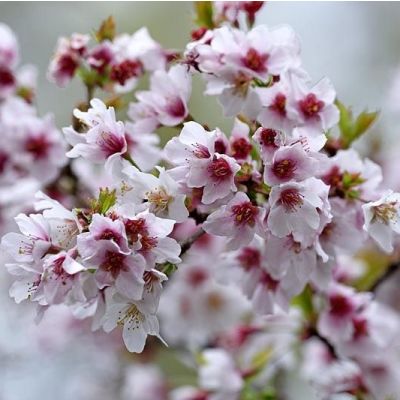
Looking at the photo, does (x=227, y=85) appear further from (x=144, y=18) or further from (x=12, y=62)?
(x=144, y=18)

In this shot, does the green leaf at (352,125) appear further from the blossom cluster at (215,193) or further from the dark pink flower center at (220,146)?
the dark pink flower center at (220,146)

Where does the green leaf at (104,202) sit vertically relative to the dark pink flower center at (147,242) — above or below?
above

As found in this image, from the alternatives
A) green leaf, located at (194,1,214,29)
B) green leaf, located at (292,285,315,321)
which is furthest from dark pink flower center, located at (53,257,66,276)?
green leaf, located at (292,285,315,321)

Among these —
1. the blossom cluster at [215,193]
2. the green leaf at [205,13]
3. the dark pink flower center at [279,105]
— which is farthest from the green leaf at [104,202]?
the green leaf at [205,13]

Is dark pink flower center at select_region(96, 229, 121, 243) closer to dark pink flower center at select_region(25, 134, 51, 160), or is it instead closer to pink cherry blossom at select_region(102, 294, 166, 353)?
pink cherry blossom at select_region(102, 294, 166, 353)

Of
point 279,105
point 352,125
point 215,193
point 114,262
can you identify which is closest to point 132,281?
point 114,262
